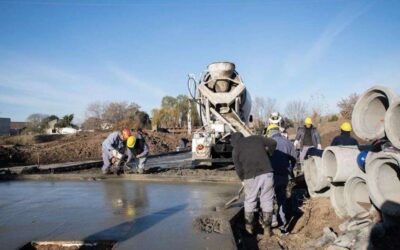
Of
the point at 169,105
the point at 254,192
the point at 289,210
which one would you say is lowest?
the point at 289,210

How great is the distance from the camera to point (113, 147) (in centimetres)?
1065

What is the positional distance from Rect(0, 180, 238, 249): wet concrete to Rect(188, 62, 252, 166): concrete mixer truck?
3.08 m

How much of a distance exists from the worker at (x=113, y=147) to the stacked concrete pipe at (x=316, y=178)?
518 centimetres

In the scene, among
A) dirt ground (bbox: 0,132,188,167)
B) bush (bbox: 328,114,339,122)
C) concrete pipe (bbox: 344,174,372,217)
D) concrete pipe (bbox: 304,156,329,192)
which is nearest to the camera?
concrete pipe (bbox: 344,174,372,217)

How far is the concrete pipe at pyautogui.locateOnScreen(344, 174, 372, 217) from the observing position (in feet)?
19.2

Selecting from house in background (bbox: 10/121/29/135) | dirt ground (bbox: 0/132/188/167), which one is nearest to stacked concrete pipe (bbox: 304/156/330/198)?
dirt ground (bbox: 0/132/188/167)

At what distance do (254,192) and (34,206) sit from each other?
3.64 meters

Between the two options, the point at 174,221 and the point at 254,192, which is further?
the point at 254,192

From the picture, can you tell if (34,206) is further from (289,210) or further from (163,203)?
(289,210)

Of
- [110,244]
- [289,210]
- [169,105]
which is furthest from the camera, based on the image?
[169,105]

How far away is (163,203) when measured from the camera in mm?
Answer: 6789

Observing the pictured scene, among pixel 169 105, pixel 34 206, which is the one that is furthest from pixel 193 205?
pixel 169 105

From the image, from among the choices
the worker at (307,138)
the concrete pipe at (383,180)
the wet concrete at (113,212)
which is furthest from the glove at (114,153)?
the concrete pipe at (383,180)

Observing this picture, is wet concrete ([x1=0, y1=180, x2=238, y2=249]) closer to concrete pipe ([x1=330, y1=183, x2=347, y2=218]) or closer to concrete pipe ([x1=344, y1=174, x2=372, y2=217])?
concrete pipe ([x1=330, y1=183, x2=347, y2=218])
